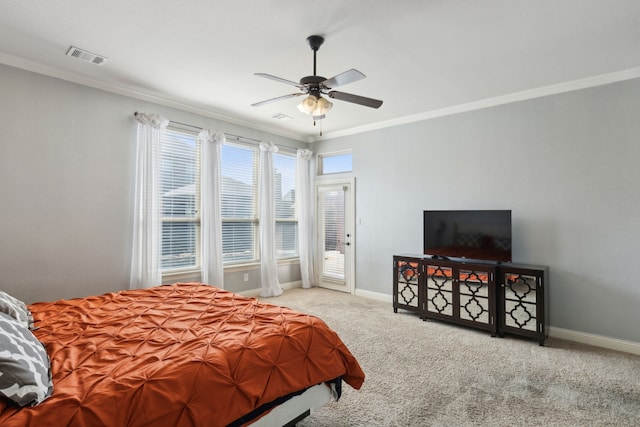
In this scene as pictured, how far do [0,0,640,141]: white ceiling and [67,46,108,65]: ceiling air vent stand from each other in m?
0.07

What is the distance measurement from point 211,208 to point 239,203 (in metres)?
0.64

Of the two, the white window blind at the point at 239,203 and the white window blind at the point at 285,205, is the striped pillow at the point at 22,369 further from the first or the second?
the white window blind at the point at 285,205

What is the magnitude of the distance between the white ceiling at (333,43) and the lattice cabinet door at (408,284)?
209 centimetres

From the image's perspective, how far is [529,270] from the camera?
3512 millimetres

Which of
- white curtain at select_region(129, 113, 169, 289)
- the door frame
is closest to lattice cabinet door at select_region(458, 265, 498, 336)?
the door frame

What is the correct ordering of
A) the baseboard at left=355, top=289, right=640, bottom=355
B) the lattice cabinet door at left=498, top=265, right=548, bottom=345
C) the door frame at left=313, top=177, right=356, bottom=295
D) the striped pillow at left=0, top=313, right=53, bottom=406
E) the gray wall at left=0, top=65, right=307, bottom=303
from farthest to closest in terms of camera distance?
the door frame at left=313, top=177, right=356, bottom=295, the lattice cabinet door at left=498, top=265, right=548, bottom=345, the baseboard at left=355, top=289, right=640, bottom=355, the gray wall at left=0, top=65, right=307, bottom=303, the striped pillow at left=0, top=313, right=53, bottom=406

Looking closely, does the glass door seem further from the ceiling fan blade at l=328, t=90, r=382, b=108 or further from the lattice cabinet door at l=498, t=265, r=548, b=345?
the ceiling fan blade at l=328, t=90, r=382, b=108

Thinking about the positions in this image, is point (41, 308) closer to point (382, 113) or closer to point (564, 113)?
point (382, 113)

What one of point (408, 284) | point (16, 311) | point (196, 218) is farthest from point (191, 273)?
point (408, 284)

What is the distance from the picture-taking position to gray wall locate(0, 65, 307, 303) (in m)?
3.21

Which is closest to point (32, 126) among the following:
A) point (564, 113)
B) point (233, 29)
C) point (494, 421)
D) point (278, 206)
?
point (233, 29)

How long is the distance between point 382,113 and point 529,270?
2.72m

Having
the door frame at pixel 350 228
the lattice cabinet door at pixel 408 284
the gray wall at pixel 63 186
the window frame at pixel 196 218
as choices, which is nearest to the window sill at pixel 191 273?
the window frame at pixel 196 218

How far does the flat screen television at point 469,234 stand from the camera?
3848 mm
